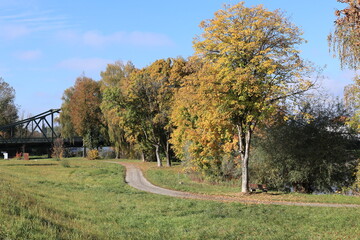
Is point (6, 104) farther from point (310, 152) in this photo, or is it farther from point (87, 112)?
point (310, 152)

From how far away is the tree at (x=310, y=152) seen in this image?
76.9 feet

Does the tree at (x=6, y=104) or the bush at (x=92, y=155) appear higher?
the tree at (x=6, y=104)

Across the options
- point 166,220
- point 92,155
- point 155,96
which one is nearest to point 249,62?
point 166,220

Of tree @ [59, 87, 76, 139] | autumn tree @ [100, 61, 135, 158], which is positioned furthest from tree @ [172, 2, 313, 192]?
tree @ [59, 87, 76, 139]

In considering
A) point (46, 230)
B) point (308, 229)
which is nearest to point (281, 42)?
point (308, 229)

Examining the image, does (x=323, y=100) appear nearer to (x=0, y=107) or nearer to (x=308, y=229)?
(x=308, y=229)

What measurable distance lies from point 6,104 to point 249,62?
69.8 m

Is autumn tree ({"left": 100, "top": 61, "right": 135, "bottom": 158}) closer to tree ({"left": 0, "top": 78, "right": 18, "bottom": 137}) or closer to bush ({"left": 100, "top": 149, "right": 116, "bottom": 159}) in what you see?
bush ({"left": 100, "top": 149, "right": 116, "bottom": 159})

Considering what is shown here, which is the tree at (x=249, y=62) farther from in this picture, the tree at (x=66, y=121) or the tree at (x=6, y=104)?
the tree at (x=6, y=104)

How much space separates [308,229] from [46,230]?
791 cm

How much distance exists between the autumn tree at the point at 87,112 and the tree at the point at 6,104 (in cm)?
1842

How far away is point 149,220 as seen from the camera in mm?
12266

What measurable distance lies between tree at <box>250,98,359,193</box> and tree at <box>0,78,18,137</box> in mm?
64462

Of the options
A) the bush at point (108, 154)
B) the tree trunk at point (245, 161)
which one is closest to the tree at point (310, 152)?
the tree trunk at point (245, 161)
